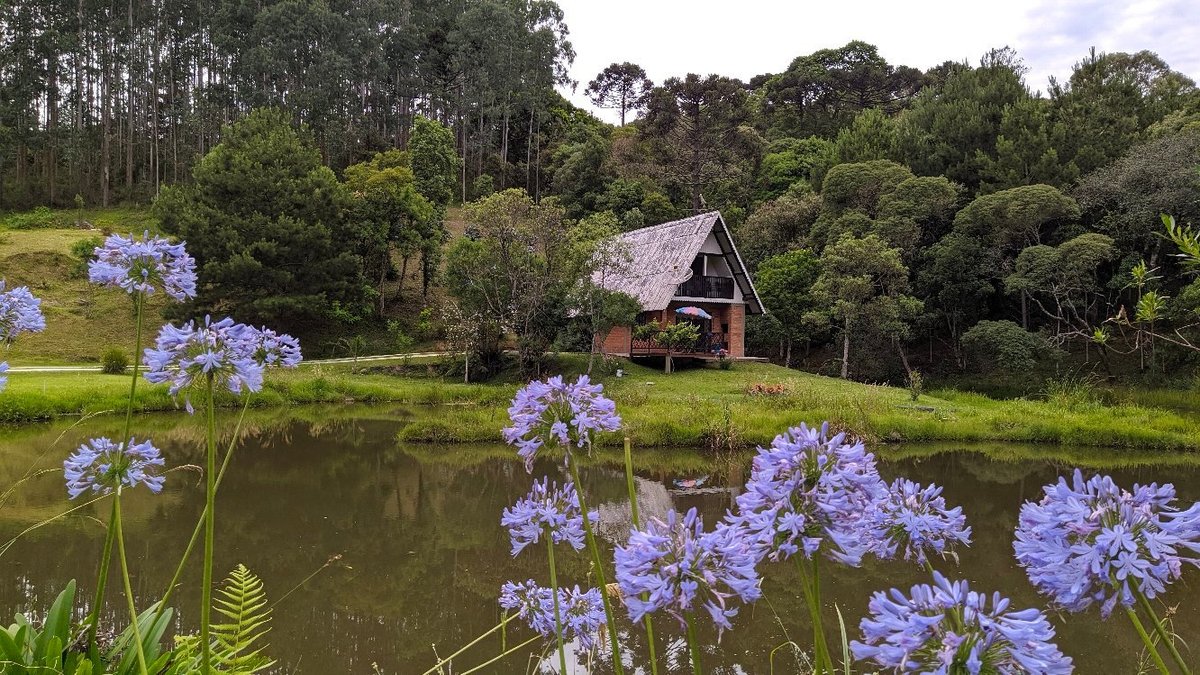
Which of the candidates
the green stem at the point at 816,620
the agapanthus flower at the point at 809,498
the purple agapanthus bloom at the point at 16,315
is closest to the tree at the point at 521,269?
the purple agapanthus bloom at the point at 16,315

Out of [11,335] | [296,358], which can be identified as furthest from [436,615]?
[296,358]

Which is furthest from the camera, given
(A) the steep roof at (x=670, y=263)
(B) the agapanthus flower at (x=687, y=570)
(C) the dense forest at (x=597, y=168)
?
(A) the steep roof at (x=670, y=263)

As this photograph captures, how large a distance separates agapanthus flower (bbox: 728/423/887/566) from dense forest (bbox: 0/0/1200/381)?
66.9 feet

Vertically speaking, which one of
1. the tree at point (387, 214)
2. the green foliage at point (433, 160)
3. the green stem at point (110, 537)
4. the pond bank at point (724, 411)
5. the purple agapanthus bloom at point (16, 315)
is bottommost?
the pond bank at point (724, 411)

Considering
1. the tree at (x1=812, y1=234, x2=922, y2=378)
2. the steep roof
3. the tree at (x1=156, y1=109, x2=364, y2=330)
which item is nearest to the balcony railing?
the steep roof

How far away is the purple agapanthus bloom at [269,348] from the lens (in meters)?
1.63

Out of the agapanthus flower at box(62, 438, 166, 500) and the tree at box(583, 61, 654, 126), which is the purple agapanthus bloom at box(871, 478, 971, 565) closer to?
the agapanthus flower at box(62, 438, 166, 500)

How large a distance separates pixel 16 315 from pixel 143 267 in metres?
0.72

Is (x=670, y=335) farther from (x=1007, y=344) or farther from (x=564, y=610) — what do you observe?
(x=564, y=610)

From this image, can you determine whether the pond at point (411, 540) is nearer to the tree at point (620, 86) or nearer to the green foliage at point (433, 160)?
the green foliage at point (433, 160)

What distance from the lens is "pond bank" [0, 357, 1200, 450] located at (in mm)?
13688

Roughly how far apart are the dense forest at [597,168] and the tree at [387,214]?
105 millimetres

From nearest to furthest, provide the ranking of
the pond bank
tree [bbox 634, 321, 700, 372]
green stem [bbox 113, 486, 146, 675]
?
green stem [bbox 113, 486, 146, 675] → the pond bank → tree [bbox 634, 321, 700, 372]

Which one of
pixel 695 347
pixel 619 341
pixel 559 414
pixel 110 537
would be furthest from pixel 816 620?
pixel 619 341
